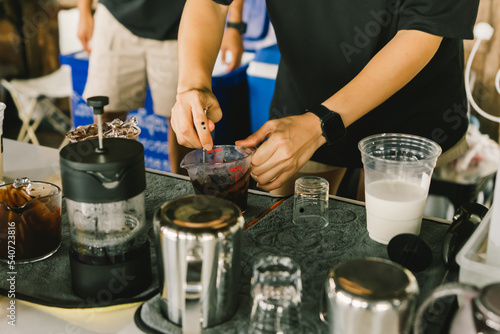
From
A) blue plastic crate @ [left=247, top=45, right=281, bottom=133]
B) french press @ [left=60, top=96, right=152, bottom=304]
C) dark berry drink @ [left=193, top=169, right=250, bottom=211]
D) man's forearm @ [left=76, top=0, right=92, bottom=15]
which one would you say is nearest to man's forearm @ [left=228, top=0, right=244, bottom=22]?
blue plastic crate @ [left=247, top=45, right=281, bottom=133]

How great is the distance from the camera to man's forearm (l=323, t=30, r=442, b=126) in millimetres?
1399

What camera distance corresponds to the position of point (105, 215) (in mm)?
945

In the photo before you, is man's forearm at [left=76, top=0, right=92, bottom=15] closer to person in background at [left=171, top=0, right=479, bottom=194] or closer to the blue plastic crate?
the blue plastic crate

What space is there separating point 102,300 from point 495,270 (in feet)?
2.29

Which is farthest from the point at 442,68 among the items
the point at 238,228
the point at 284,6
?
the point at 238,228

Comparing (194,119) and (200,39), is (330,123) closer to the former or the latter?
(194,119)

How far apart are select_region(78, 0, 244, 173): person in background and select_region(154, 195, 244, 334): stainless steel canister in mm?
1991

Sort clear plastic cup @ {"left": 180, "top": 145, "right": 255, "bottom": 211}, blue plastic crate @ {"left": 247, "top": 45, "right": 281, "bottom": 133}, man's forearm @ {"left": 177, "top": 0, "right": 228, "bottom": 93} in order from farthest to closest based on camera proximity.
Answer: blue plastic crate @ {"left": 247, "top": 45, "right": 281, "bottom": 133} → man's forearm @ {"left": 177, "top": 0, "right": 228, "bottom": 93} → clear plastic cup @ {"left": 180, "top": 145, "right": 255, "bottom": 211}

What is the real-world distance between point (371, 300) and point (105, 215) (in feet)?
1.57

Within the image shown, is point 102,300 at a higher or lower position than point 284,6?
lower

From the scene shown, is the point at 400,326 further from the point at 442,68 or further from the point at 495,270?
the point at 442,68

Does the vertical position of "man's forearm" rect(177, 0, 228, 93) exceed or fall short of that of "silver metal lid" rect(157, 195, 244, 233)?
it exceeds it

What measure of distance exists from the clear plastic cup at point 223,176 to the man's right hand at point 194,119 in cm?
5

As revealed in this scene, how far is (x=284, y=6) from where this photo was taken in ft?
5.49
